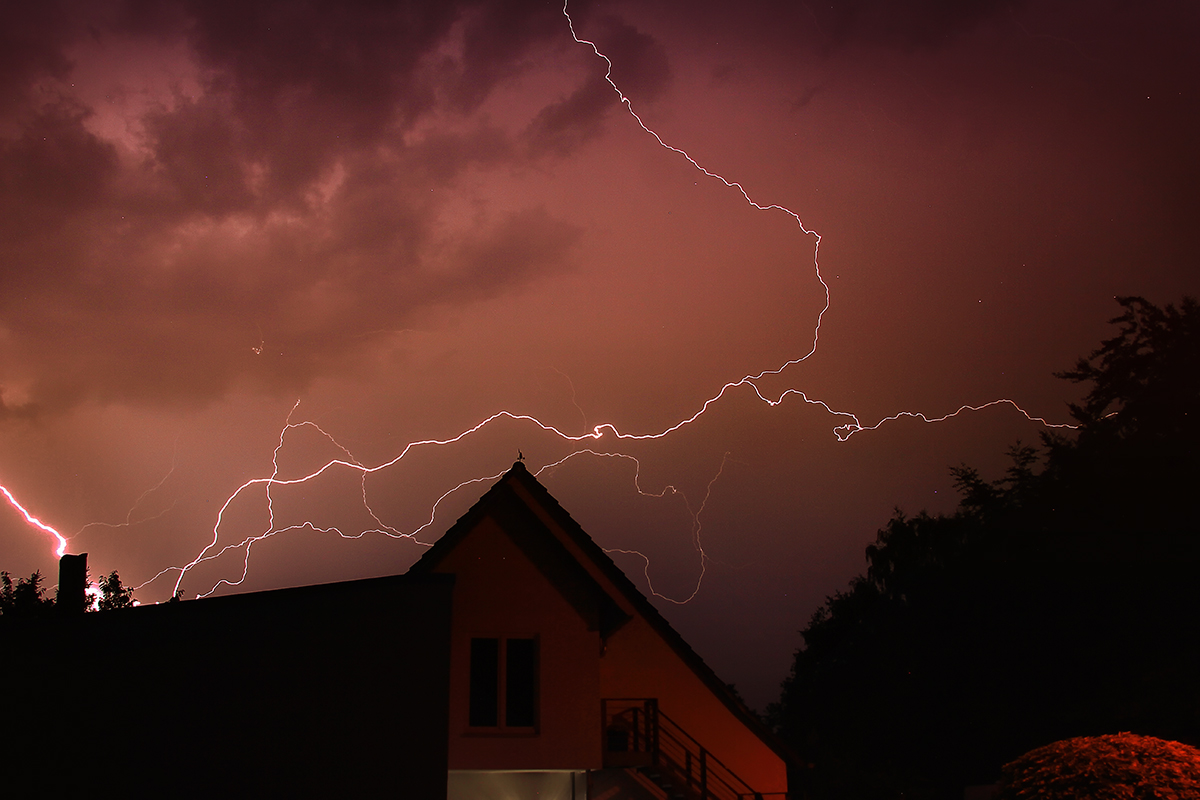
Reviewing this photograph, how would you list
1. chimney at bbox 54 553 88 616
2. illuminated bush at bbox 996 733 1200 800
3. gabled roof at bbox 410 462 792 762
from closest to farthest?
chimney at bbox 54 553 88 616 < illuminated bush at bbox 996 733 1200 800 < gabled roof at bbox 410 462 792 762

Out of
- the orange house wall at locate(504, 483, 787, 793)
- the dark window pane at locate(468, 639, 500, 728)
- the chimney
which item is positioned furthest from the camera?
the orange house wall at locate(504, 483, 787, 793)

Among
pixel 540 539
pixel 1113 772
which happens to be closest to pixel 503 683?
pixel 540 539

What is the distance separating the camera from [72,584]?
8.16 metres

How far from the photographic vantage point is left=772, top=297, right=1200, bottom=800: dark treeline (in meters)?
19.0

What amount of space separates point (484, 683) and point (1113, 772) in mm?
7010

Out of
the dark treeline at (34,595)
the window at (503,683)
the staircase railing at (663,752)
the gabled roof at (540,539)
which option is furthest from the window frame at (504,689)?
the dark treeline at (34,595)

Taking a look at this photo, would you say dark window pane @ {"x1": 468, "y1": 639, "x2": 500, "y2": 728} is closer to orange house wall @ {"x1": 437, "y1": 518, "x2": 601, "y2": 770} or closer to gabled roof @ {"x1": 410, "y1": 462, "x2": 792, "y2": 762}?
orange house wall @ {"x1": 437, "y1": 518, "x2": 601, "y2": 770}

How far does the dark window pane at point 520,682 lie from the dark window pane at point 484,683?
0.12 m

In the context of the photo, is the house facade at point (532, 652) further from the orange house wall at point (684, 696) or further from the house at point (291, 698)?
the orange house wall at point (684, 696)

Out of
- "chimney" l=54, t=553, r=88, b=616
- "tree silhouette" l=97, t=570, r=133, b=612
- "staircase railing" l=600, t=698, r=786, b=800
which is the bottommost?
"staircase railing" l=600, t=698, r=786, b=800

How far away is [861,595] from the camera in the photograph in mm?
38938

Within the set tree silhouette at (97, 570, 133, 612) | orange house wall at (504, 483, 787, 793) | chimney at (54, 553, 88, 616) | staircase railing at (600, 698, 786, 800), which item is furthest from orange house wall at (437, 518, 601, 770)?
tree silhouette at (97, 570, 133, 612)

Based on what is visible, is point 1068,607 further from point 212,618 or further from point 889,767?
point 212,618

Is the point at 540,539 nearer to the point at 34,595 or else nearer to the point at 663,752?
the point at 663,752
